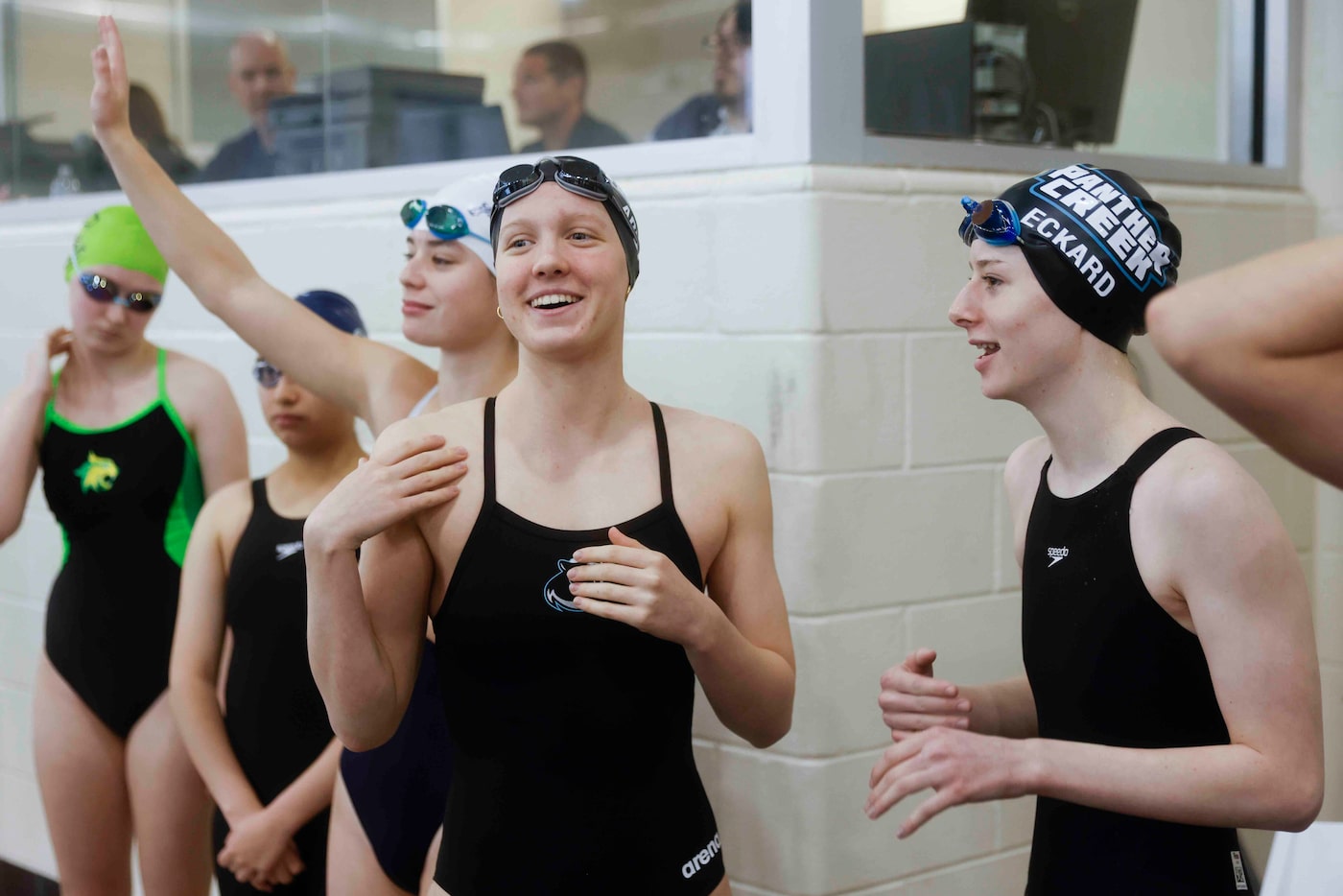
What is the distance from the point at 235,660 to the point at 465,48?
11.1 ft

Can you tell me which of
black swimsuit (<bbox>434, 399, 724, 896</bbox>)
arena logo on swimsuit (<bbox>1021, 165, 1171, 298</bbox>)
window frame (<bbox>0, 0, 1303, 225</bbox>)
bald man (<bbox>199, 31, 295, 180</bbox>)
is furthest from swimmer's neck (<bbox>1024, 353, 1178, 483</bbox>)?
bald man (<bbox>199, 31, 295, 180</bbox>)

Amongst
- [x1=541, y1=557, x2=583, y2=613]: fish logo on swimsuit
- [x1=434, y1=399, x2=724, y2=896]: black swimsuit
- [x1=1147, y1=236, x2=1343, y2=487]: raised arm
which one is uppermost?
[x1=1147, y1=236, x2=1343, y2=487]: raised arm

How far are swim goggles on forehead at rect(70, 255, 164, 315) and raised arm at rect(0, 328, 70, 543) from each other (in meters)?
0.17

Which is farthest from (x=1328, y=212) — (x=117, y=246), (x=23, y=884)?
(x=23, y=884)

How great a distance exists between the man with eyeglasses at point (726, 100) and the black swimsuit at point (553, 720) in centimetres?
124

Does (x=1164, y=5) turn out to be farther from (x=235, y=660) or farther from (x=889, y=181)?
(x=235, y=660)

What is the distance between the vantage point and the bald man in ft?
13.5

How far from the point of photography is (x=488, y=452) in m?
1.87

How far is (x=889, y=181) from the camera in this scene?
2.69 m

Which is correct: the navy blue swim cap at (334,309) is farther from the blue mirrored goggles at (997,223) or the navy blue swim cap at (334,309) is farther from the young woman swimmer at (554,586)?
the blue mirrored goggles at (997,223)

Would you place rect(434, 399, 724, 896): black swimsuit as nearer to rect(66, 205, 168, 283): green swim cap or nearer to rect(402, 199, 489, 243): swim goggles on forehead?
rect(402, 199, 489, 243): swim goggles on forehead

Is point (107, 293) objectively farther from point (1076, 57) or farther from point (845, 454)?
point (1076, 57)

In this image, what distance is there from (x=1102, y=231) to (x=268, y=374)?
69.1 inches

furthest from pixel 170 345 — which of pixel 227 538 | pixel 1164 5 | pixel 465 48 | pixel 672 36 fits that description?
pixel 1164 5
